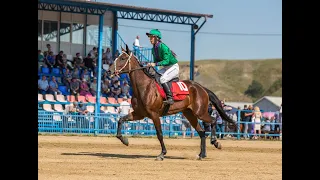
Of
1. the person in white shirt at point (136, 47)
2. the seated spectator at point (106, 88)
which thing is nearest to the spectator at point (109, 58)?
the person in white shirt at point (136, 47)

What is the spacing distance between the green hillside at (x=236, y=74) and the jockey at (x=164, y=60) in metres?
125

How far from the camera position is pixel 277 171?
44.3 ft

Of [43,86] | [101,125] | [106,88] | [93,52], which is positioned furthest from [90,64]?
[101,125]

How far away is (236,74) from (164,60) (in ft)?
486

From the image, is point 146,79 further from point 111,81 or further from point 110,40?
point 110,40

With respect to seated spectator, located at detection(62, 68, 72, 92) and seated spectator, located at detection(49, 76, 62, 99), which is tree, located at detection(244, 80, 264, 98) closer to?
seated spectator, located at detection(62, 68, 72, 92)

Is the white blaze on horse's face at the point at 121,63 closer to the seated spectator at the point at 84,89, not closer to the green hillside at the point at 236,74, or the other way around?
the seated spectator at the point at 84,89

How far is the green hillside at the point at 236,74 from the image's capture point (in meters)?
148

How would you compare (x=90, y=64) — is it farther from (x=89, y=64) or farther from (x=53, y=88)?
(x=53, y=88)

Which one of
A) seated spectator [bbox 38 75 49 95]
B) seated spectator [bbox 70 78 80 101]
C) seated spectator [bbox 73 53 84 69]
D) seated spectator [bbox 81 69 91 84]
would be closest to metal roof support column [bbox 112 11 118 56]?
seated spectator [bbox 73 53 84 69]

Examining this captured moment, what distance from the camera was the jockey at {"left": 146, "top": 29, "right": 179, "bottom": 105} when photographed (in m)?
16.1

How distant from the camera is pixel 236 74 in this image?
163 m

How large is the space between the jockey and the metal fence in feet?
39.9
